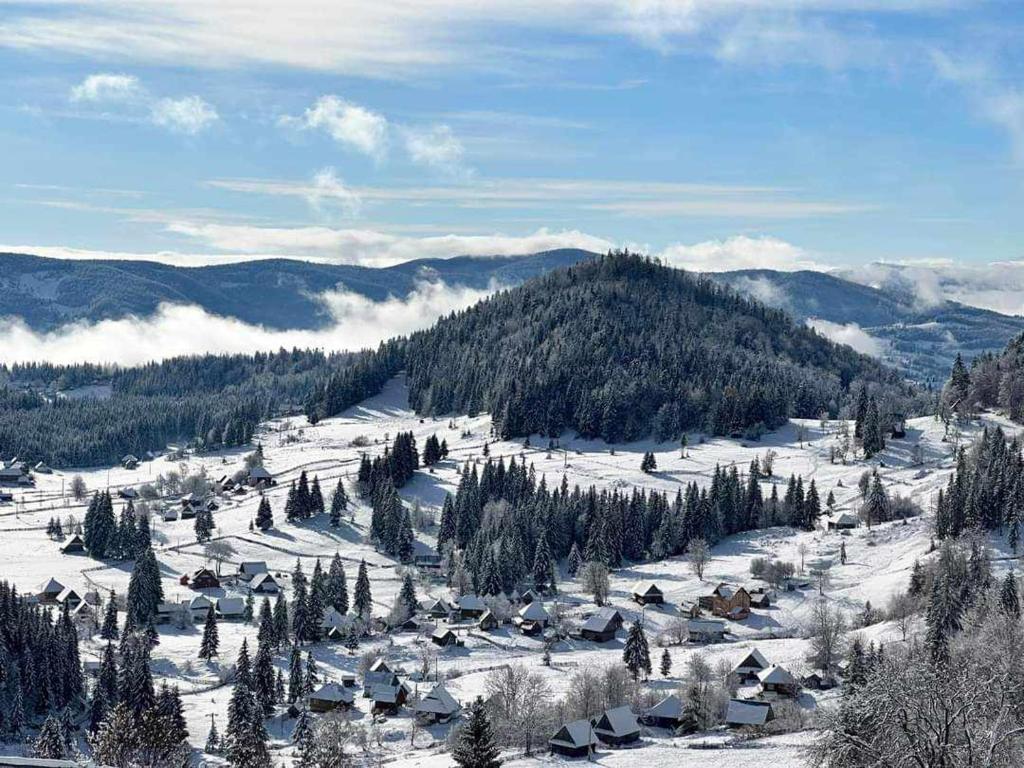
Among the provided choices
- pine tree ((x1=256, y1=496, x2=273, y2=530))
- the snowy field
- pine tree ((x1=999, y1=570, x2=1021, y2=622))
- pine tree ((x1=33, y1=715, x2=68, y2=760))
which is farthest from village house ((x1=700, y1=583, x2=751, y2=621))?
pine tree ((x1=33, y1=715, x2=68, y2=760))

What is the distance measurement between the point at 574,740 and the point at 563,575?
68040mm

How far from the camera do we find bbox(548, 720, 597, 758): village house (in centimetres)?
7994

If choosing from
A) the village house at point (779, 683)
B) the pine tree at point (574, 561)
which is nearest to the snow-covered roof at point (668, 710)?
the village house at point (779, 683)

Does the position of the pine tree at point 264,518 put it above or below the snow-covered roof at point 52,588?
above

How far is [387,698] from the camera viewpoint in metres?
95.4

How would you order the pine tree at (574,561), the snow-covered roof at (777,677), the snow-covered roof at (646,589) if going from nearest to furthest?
the snow-covered roof at (777,677) < the snow-covered roof at (646,589) < the pine tree at (574,561)

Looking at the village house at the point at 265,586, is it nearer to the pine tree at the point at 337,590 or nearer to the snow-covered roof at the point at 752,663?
the pine tree at the point at 337,590

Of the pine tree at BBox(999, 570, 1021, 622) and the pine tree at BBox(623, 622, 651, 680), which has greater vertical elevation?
the pine tree at BBox(999, 570, 1021, 622)

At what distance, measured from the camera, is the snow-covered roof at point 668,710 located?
88.2 m

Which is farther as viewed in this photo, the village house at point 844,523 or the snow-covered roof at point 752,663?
the village house at point 844,523

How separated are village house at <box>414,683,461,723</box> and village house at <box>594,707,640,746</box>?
1430 cm

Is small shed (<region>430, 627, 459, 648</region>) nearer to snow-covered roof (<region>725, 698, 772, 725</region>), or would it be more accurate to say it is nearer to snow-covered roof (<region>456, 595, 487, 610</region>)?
snow-covered roof (<region>456, 595, 487, 610</region>)

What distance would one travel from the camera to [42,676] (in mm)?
94062

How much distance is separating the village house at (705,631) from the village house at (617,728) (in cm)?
3331
